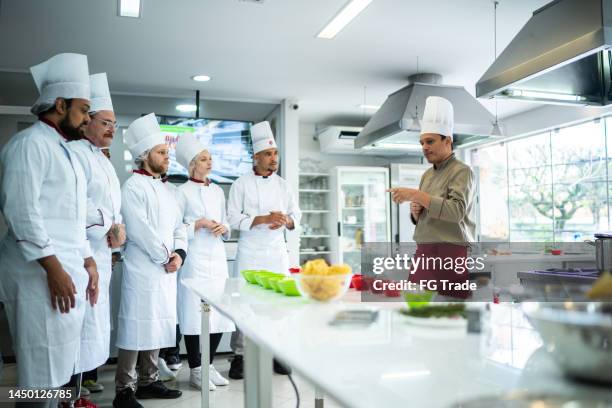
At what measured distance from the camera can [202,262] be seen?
134 inches

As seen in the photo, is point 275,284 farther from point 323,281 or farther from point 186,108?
point 186,108

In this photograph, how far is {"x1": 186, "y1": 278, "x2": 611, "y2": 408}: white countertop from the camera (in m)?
0.64

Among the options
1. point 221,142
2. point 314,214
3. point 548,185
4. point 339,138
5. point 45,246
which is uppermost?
point 339,138

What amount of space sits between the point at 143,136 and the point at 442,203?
187 centimetres

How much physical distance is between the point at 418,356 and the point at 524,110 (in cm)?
649

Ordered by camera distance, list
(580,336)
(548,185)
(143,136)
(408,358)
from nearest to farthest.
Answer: (580,336), (408,358), (143,136), (548,185)

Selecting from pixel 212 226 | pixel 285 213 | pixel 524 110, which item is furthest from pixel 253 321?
pixel 524 110

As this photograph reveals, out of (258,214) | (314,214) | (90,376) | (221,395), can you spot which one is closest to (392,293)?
(221,395)

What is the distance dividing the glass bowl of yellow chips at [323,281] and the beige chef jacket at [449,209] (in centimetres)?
96

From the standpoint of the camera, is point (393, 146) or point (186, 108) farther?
point (186, 108)

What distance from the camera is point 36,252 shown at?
5.82 ft

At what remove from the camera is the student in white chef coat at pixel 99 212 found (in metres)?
2.42

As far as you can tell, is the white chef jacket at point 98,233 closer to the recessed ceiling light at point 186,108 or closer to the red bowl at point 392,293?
the red bowl at point 392,293

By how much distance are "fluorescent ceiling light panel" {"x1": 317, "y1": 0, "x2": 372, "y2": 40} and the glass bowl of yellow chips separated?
7.41ft
